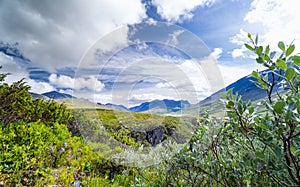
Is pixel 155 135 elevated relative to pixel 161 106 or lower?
lower

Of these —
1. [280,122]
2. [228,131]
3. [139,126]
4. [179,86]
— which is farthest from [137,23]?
[280,122]

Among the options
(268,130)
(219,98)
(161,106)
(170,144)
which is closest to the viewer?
(268,130)

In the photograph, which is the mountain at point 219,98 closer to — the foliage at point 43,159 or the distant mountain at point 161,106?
the distant mountain at point 161,106

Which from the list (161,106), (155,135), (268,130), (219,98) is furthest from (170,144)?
(155,135)

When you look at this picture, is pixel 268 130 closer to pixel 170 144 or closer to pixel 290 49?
pixel 290 49

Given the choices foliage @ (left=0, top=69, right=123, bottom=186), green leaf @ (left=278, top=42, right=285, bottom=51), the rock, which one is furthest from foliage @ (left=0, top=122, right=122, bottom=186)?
green leaf @ (left=278, top=42, right=285, bottom=51)

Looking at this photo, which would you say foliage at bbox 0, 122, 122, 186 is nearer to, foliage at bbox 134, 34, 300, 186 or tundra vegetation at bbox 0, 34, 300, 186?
tundra vegetation at bbox 0, 34, 300, 186

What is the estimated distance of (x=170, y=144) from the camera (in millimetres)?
2375

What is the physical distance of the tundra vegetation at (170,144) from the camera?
1.14m

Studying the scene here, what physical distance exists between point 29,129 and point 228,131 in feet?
11.1

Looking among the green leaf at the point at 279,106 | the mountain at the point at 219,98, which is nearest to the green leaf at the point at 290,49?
the mountain at the point at 219,98

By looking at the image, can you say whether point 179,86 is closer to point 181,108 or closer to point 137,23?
point 181,108

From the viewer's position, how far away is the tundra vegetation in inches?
44.9

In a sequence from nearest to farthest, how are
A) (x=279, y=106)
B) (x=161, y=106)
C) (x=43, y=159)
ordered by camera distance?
(x=279, y=106) < (x=43, y=159) < (x=161, y=106)
